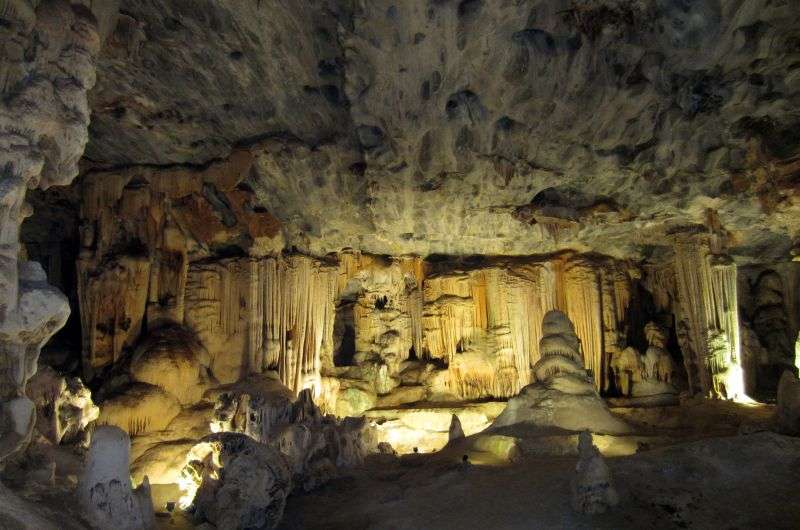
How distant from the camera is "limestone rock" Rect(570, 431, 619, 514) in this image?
6613 mm

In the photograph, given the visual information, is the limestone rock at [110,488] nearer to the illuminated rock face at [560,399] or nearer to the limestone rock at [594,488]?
the limestone rock at [594,488]

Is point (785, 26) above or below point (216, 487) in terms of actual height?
above

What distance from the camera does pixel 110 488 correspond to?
20.9ft

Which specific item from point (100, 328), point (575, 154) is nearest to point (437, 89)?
point (575, 154)

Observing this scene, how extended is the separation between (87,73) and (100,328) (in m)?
9.49

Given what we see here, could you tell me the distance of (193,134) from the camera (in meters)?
13.1

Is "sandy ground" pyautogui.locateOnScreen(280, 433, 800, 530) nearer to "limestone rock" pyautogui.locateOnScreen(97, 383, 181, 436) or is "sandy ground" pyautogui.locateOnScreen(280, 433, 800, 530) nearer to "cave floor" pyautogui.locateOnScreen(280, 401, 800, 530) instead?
"cave floor" pyautogui.locateOnScreen(280, 401, 800, 530)

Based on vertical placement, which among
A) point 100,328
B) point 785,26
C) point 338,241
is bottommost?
point 100,328

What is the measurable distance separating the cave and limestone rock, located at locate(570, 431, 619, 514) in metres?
0.03

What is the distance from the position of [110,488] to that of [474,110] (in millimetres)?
8159

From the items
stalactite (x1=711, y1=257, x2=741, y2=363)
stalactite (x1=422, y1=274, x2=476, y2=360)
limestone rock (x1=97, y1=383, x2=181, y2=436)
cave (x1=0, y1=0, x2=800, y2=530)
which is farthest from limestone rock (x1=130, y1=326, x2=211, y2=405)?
stalactite (x1=711, y1=257, x2=741, y2=363)

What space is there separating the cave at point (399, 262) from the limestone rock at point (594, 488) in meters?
0.03

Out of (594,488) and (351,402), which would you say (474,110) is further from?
(351,402)

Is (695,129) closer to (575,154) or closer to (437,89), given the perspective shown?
(575,154)
